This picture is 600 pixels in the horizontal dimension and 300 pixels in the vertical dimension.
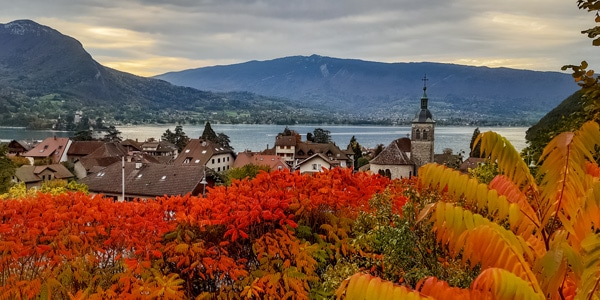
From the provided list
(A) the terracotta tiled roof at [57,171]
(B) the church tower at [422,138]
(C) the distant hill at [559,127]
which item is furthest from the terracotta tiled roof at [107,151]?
(C) the distant hill at [559,127]

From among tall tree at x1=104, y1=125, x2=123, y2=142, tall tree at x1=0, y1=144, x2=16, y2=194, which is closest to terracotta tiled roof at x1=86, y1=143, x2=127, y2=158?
tall tree at x1=0, y1=144, x2=16, y2=194

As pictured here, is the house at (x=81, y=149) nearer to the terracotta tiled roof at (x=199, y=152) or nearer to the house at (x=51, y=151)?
the house at (x=51, y=151)

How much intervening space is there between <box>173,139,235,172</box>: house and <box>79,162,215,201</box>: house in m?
27.3

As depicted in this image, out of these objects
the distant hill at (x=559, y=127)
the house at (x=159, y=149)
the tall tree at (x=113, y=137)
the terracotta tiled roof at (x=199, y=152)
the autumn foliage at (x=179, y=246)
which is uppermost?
the distant hill at (x=559, y=127)

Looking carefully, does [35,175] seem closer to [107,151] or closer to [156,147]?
[107,151]

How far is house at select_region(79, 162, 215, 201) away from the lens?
31656mm

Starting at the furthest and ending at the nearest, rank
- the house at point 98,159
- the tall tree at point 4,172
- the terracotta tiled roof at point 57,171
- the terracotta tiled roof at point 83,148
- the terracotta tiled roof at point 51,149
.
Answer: the terracotta tiled roof at point 83,148, the terracotta tiled roof at point 51,149, the house at point 98,159, the terracotta tiled roof at point 57,171, the tall tree at point 4,172

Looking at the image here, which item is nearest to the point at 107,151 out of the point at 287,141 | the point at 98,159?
the point at 98,159

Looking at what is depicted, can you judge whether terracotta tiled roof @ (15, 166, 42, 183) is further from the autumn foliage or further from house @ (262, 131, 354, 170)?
the autumn foliage

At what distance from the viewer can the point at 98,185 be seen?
1309 inches

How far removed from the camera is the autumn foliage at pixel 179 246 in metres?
7.09

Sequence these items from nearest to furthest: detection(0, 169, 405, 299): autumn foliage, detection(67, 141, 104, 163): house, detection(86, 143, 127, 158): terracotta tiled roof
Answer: detection(0, 169, 405, 299): autumn foliage → detection(86, 143, 127, 158): terracotta tiled roof → detection(67, 141, 104, 163): house

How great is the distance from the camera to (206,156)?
207 ft

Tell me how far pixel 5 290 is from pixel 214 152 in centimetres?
5724
